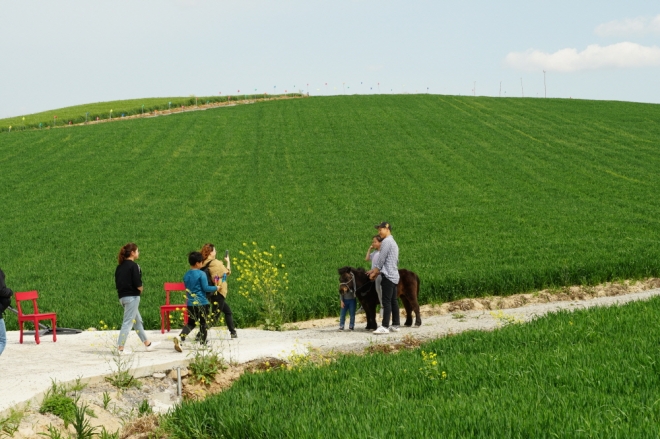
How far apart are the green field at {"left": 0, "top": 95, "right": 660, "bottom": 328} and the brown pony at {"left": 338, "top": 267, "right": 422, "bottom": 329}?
2473mm

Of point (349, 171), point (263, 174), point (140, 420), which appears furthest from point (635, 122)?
point (140, 420)

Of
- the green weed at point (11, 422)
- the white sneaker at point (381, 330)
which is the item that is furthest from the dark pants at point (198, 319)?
the green weed at point (11, 422)

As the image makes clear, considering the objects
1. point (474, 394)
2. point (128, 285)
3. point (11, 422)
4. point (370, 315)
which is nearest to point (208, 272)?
point (128, 285)

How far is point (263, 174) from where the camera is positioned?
37812 millimetres

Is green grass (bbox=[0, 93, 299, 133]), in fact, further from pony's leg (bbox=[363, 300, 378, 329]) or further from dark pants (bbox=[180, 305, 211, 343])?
dark pants (bbox=[180, 305, 211, 343])

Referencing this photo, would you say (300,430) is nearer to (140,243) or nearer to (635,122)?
(140,243)

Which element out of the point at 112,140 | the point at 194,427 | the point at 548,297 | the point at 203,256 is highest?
the point at 112,140

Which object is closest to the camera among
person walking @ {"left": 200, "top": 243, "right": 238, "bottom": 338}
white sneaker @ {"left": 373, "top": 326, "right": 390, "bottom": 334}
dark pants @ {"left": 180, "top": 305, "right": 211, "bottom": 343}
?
dark pants @ {"left": 180, "top": 305, "right": 211, "bottom": 343}

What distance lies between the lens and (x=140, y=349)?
38.2 ft

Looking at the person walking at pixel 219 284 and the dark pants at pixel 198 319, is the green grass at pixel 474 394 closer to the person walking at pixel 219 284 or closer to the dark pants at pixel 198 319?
the dark pants at pixel 198 319

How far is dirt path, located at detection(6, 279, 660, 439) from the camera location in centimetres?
845

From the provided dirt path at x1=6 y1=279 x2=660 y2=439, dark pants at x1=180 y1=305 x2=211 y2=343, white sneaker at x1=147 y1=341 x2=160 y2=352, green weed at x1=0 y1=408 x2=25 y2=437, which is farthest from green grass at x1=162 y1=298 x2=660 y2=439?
white sneaker at x1=147 y1=341 x2=160 y2=352

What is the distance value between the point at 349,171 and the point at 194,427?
3153 cm

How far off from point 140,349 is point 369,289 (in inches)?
175
